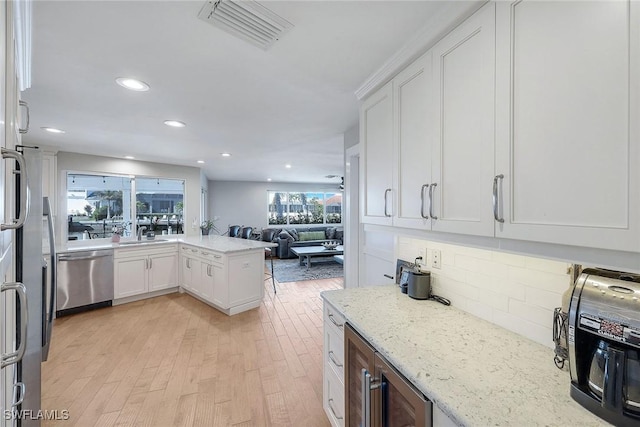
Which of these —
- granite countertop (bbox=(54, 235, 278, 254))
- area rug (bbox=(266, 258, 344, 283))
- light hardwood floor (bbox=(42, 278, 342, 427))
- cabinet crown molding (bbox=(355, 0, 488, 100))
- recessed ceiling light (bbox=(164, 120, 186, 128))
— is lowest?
light hardwood floor (bbox=(42, 278, 342, 427))

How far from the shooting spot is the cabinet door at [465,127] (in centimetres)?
105

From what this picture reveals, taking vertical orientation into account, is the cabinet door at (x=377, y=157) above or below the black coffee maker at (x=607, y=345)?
above

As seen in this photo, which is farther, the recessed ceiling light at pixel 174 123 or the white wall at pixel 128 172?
the white wall at pixel 128 172

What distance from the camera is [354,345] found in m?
1.37

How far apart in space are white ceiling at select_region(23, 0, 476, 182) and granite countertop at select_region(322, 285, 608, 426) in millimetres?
1465

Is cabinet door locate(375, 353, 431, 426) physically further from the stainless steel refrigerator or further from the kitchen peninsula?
the kitchen peninsula

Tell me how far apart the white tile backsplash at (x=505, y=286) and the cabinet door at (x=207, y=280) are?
317 centimetres

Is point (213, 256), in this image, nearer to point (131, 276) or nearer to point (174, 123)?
point (131, 276)

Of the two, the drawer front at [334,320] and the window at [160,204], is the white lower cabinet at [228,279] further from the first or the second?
the drawer front at [334,320]

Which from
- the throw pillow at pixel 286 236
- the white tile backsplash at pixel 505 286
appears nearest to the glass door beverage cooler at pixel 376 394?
the white tile backsplash at pixel 505 286

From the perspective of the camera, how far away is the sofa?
7.96m

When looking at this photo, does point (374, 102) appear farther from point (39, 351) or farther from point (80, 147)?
point (80, 147)

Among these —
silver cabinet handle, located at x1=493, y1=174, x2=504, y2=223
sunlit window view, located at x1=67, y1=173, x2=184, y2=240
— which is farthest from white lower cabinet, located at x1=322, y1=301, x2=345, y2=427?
sunlit window view, located at x1=67, y1=173, x2=184, y2=240

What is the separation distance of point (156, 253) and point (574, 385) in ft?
16.4
